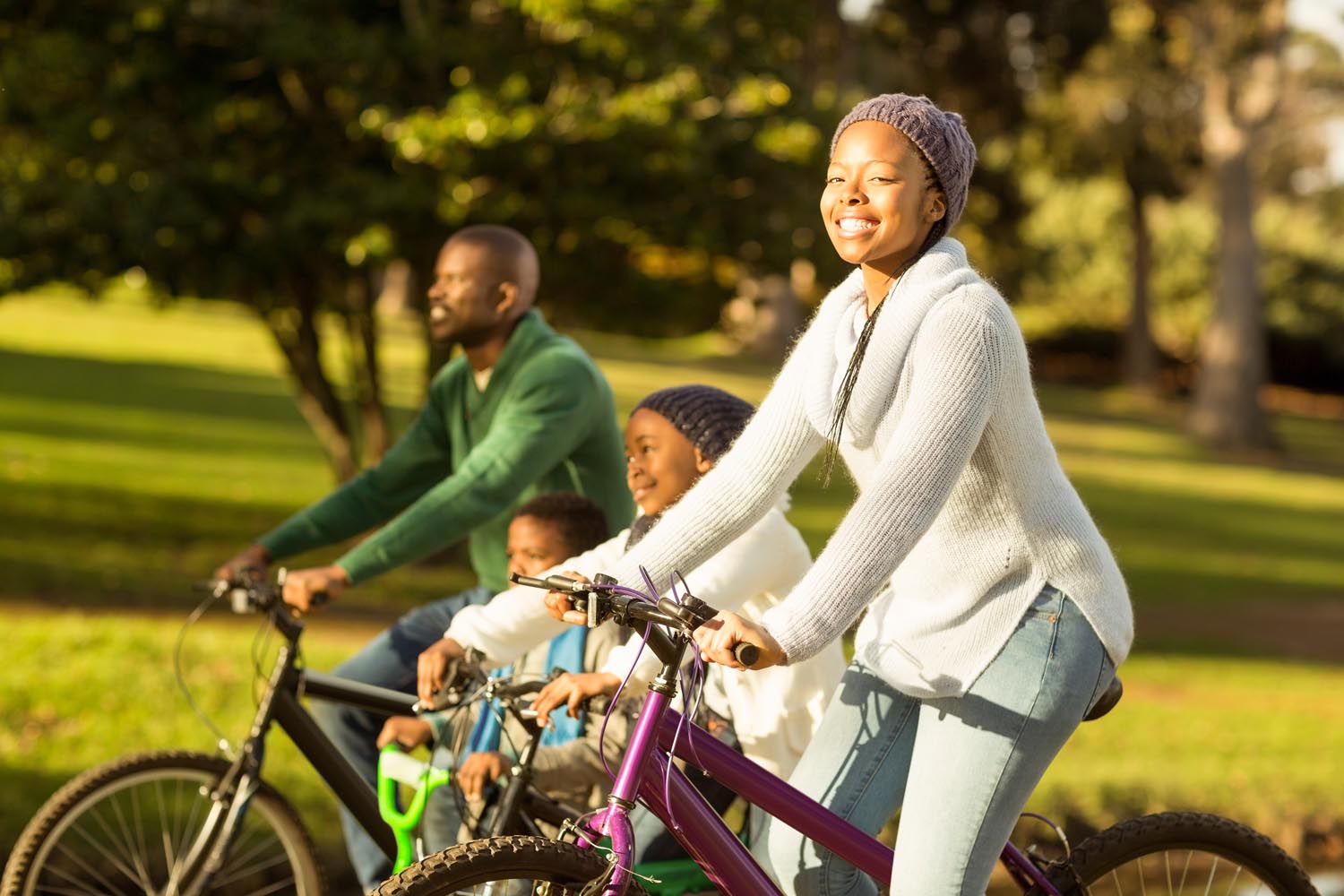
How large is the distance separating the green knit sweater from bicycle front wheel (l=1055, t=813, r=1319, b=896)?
63.1 inches

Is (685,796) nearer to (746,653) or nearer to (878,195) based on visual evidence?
(746,653)

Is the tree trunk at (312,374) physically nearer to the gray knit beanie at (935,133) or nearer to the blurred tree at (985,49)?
the gray knit beanie at (935,133)

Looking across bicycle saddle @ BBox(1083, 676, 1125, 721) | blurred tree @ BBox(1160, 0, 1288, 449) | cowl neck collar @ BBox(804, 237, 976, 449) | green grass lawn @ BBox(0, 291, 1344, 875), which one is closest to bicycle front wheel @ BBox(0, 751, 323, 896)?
green grass lawn @ BBox(0, 291, 1344, 875)

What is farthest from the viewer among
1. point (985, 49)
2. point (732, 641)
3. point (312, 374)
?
point (985, 49)

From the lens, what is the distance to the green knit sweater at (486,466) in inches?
164

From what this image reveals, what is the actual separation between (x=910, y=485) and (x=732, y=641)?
1.36 feet

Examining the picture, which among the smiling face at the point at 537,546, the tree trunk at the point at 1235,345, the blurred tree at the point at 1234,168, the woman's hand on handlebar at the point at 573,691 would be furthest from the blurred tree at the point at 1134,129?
the woman's hand on handlebar at the point at 573,691

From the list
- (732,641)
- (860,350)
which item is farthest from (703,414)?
(732,641)

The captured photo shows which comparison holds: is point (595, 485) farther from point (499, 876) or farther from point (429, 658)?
point (499, 876)

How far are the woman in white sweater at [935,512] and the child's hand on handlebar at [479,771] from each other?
0.69 meters

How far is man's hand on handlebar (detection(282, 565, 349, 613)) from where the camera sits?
156 inches

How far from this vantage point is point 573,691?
314cm

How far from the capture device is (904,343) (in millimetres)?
2969

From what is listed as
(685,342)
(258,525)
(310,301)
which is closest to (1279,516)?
(258,525)
